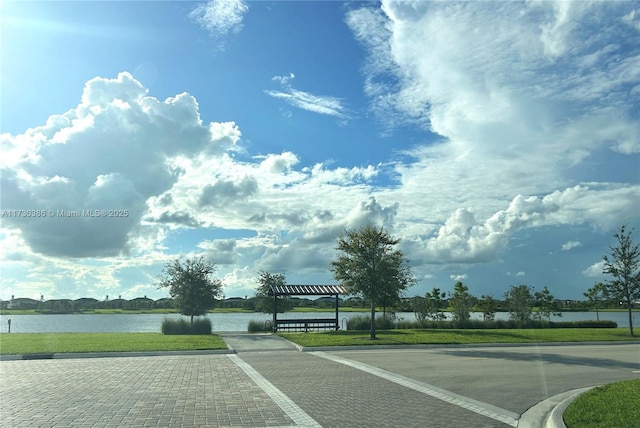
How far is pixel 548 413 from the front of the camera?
32.7 feet

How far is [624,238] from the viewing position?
1276 inches

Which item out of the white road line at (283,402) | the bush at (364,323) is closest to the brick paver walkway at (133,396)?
the white road line at (283,402)

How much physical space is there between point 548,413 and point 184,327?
2478cm

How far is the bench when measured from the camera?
36062 mm

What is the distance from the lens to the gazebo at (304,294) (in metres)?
36.2

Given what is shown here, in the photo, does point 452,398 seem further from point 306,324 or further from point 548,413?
point 306,324

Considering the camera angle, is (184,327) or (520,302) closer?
(184,327)

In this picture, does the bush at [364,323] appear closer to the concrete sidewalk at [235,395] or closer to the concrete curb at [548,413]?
the concrete sidewalk at [235,395]

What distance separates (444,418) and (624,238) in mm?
28001

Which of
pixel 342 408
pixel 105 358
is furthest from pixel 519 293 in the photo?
pixel 342 408

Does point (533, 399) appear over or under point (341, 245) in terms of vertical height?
under

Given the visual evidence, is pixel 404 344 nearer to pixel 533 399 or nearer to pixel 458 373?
pixel 458 373

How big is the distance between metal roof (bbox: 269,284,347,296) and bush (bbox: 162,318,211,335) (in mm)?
6031

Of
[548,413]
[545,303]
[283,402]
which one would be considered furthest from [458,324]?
[283,402]
